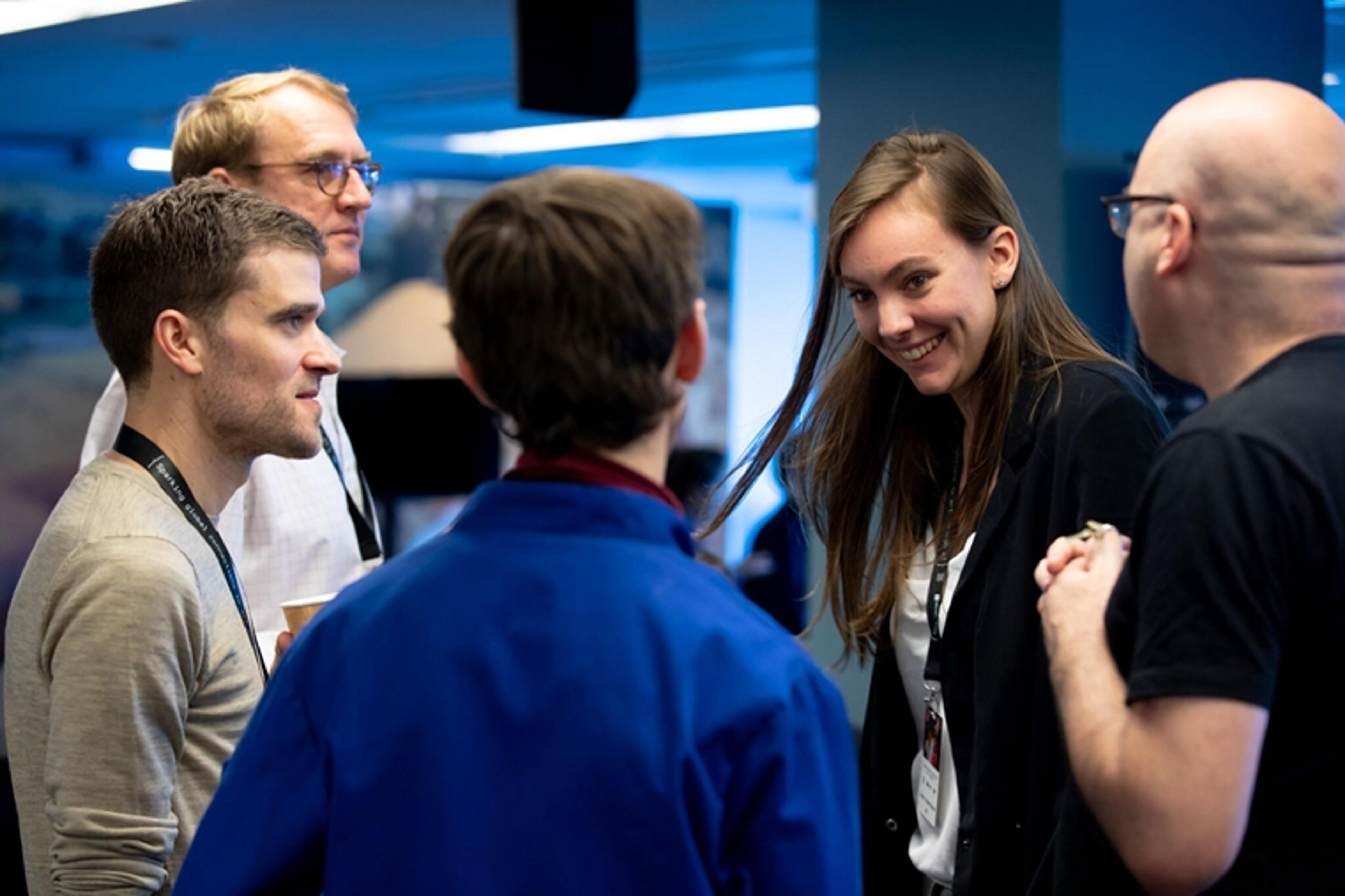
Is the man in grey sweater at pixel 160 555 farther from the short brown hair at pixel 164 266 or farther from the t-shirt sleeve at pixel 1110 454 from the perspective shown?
the t-shirt sleeve at pixel 1110 454

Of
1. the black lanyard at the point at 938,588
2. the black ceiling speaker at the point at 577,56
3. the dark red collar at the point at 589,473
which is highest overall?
the black ceiling speaker at the point at 577,56

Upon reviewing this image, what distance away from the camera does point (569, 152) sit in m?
10.9

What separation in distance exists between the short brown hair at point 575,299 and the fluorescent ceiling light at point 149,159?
406 inches

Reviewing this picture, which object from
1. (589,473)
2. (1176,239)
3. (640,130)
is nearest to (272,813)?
(589,473)

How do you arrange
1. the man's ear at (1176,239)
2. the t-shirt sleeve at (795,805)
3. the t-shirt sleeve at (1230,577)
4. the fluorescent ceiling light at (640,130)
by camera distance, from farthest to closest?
the fluorescent ceiling light at (640,130) < the man's ear at (1176,239) < the t-shirt sleeve at (1230,577) < the t-shirt sleeve at (795,805)

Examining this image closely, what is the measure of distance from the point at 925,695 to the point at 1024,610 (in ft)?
1.08

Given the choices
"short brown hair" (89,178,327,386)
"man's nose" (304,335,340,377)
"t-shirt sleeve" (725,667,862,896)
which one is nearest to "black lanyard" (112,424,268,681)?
"short brown hair" (89,178,327,386)

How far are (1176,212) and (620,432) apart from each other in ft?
2.02

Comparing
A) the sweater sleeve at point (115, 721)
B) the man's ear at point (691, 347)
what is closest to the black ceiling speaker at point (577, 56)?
the sweater sleeve at point (115, 721)

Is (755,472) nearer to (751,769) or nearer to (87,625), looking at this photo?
(87,625)

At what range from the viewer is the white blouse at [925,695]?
205cm

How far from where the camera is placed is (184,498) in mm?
1802

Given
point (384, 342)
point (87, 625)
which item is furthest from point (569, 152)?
point (87, 625)

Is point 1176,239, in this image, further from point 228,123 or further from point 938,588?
point 228,123
